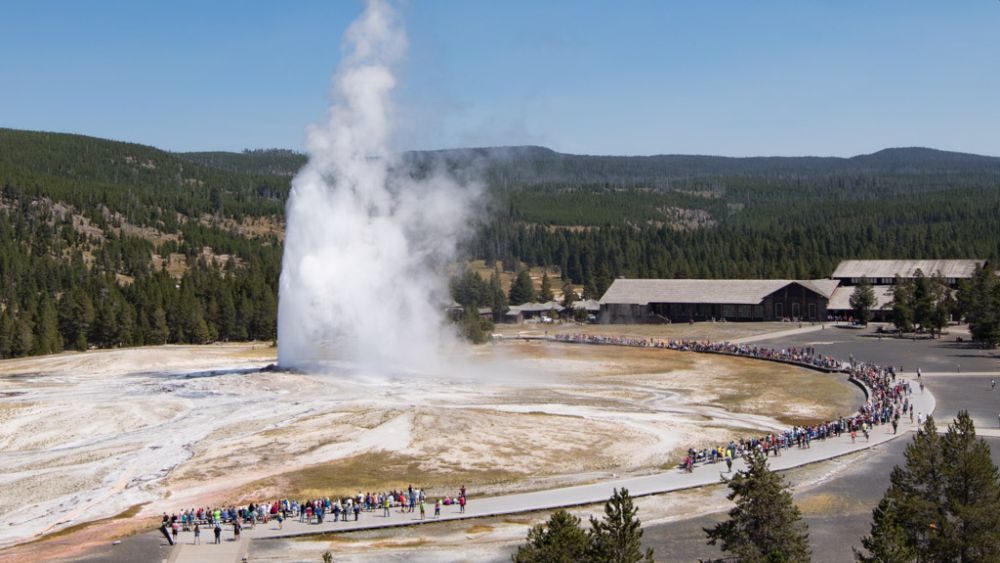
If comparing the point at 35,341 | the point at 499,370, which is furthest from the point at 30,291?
the point at 499,370

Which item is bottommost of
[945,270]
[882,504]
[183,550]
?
[183,550]

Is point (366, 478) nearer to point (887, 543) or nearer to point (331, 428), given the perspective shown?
point (331, 428)

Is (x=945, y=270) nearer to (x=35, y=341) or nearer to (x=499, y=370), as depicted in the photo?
(x=499, y=370)

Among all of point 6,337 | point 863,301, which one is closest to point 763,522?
point 6,337

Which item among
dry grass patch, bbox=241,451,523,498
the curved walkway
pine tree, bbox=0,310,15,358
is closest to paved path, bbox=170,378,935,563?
the curved walkway

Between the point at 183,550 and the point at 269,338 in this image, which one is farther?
the point at 269,338

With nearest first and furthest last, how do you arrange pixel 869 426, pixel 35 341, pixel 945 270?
pixel 869 426
pixel 35 341
pixel 945 270

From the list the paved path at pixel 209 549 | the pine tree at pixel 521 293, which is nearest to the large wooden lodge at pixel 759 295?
the pine tree at pixel 521 293
